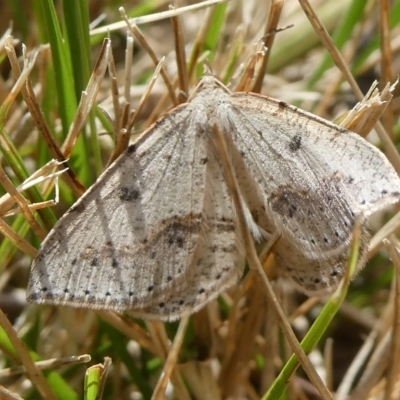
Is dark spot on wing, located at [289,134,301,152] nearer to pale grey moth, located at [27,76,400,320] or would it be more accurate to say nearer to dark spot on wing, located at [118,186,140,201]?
pale grey moth, located at [27,76,400,320]

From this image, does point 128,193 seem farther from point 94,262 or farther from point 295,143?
point 295,143

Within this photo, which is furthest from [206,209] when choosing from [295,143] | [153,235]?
[295,143]

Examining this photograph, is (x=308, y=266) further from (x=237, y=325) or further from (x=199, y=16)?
(x=199, y=16)

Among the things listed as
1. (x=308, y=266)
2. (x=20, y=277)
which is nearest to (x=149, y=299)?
(x=308, y=266)

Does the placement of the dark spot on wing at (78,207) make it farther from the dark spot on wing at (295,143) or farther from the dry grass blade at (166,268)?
the dark spot on wing at (295,143)

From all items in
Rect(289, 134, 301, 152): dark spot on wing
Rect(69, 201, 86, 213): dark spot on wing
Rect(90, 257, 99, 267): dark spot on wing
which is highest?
Rect(289, 134, 301, 152): dark spot on wing

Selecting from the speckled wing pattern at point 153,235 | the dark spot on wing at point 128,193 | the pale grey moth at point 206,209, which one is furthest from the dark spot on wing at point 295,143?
the dark spot on wing at point 128,193

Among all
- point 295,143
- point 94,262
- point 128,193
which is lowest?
point 94,262

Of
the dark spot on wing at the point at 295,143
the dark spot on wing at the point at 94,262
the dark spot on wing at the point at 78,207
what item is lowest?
the dark spot on wing at the point at 94,262

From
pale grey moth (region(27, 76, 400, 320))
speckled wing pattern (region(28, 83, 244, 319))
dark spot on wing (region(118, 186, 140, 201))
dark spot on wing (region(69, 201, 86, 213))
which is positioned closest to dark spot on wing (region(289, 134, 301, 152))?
pale grey moth (region(27, 76, 400, 320))
